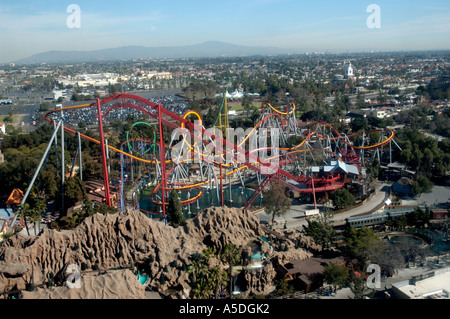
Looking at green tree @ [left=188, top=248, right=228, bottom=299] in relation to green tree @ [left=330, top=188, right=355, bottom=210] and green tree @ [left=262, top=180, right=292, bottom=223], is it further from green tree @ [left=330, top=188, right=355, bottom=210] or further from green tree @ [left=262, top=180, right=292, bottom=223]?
green tree @ [left=330, top=188, right=355, bottom=210]

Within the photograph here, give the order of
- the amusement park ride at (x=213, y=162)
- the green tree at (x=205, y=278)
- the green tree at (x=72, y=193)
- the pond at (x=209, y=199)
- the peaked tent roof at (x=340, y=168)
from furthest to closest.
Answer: the peaked tent roof at (x=340, y=168), the pond at (x=209, y=199), the amusement park ride at (x=213, y=162), the green tree at (x=72, y=193), the green tree at (x=205, y=278)

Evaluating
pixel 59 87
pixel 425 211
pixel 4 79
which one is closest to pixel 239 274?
pixel 425 211

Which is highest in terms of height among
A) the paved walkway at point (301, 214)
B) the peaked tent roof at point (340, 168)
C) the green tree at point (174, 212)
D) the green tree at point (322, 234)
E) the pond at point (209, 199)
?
the peaked tent roof at point (340, 168)

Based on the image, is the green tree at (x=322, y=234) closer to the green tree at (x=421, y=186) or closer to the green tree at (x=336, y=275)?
the green tree at (x=336, y=275)

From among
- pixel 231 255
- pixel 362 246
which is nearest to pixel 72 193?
pixel 231 255

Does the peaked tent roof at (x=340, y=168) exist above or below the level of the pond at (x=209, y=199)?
above

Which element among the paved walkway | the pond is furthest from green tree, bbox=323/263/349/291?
the pond

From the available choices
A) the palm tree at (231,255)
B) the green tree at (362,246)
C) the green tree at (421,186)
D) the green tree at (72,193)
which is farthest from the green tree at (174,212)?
the green tree at (421,186)

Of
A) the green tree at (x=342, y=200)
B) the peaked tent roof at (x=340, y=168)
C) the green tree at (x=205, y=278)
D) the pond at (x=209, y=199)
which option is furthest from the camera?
the peaked tent roof at (x=340, y=168)

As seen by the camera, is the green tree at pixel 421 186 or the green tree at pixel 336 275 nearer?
the green tree at pixel 336 275
